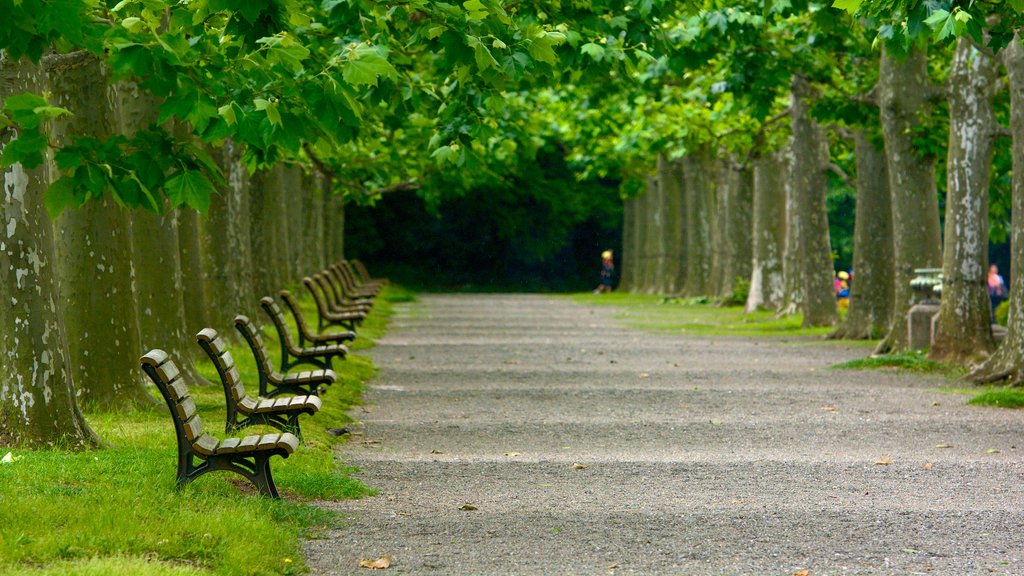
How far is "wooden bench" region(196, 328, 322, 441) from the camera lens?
10.5 metres

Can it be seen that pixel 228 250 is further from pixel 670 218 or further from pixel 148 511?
pixel 670 218

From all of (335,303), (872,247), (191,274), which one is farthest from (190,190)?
(335,303)

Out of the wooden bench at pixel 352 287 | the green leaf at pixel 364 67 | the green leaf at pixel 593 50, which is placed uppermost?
the green leaf at pixel 593 50

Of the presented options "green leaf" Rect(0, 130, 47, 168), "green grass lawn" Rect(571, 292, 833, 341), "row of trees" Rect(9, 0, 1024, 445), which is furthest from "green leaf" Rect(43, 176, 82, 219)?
"green grass lawn" Rect(571, 292, 833, 341)

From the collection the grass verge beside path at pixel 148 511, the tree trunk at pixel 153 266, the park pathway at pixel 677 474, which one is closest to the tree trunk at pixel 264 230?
the park pathway at pixel 677 474

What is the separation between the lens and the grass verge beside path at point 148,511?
6895mm

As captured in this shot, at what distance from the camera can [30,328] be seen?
9898 millimetres

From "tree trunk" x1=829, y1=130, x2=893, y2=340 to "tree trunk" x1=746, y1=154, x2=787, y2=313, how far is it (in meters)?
8.30

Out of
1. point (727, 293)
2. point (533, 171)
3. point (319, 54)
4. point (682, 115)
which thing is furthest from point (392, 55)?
point (533, 171)

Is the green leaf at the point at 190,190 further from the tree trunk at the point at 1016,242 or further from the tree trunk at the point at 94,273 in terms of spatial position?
the tree trunk at the point at 1016,242

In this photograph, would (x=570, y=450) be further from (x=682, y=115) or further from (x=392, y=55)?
(x=682, y=115)

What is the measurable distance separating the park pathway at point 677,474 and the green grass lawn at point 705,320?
25.7ft

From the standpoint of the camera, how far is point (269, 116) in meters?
7.31

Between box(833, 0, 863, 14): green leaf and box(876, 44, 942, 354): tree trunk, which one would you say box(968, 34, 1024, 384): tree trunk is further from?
box(833, 0, 863, 14): green leaf
